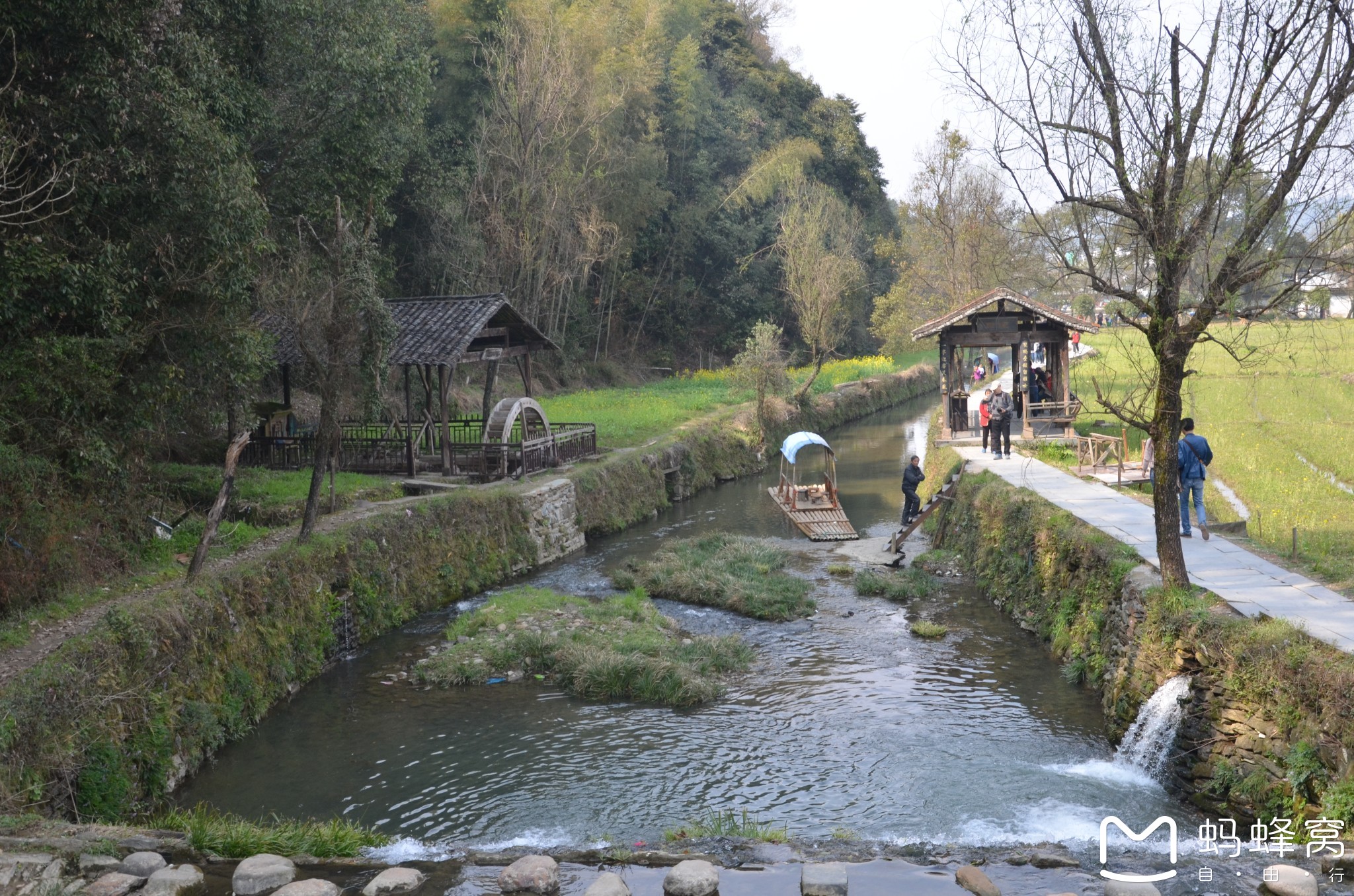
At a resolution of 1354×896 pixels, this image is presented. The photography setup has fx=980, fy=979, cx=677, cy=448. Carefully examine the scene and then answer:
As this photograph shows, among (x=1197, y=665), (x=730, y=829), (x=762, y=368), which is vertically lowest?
(x=730, y=829)

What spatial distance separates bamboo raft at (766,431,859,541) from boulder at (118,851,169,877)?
1620cm

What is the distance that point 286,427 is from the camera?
24547 millimetres

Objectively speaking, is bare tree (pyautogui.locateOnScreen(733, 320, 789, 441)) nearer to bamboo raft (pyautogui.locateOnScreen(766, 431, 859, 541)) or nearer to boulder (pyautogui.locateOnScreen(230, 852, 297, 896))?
bamboo raft (pyautogui.locateOnScreen(766, 431, 859, 541))

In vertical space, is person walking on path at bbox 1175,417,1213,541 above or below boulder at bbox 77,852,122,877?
above

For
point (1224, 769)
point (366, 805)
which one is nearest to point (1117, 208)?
point (1224, 769)

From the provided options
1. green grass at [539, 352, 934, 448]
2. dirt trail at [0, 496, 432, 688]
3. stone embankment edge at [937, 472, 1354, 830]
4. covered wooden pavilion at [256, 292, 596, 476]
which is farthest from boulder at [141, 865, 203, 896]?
green grass at [539, 352, 934, 448]

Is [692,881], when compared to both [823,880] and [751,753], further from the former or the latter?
[751,753]

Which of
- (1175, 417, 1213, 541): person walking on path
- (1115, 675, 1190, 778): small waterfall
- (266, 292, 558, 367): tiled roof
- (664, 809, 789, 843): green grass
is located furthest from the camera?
(266, 292, 558, 367): tiled roof

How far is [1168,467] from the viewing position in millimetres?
10984

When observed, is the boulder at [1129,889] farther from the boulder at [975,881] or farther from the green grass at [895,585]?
the green grass at [895,585]

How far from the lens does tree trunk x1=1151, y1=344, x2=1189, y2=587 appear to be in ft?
35.3

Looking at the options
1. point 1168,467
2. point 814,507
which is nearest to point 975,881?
point 1168,467

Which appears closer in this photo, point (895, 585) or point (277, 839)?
point (277, 839)

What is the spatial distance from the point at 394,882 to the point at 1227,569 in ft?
34.2
